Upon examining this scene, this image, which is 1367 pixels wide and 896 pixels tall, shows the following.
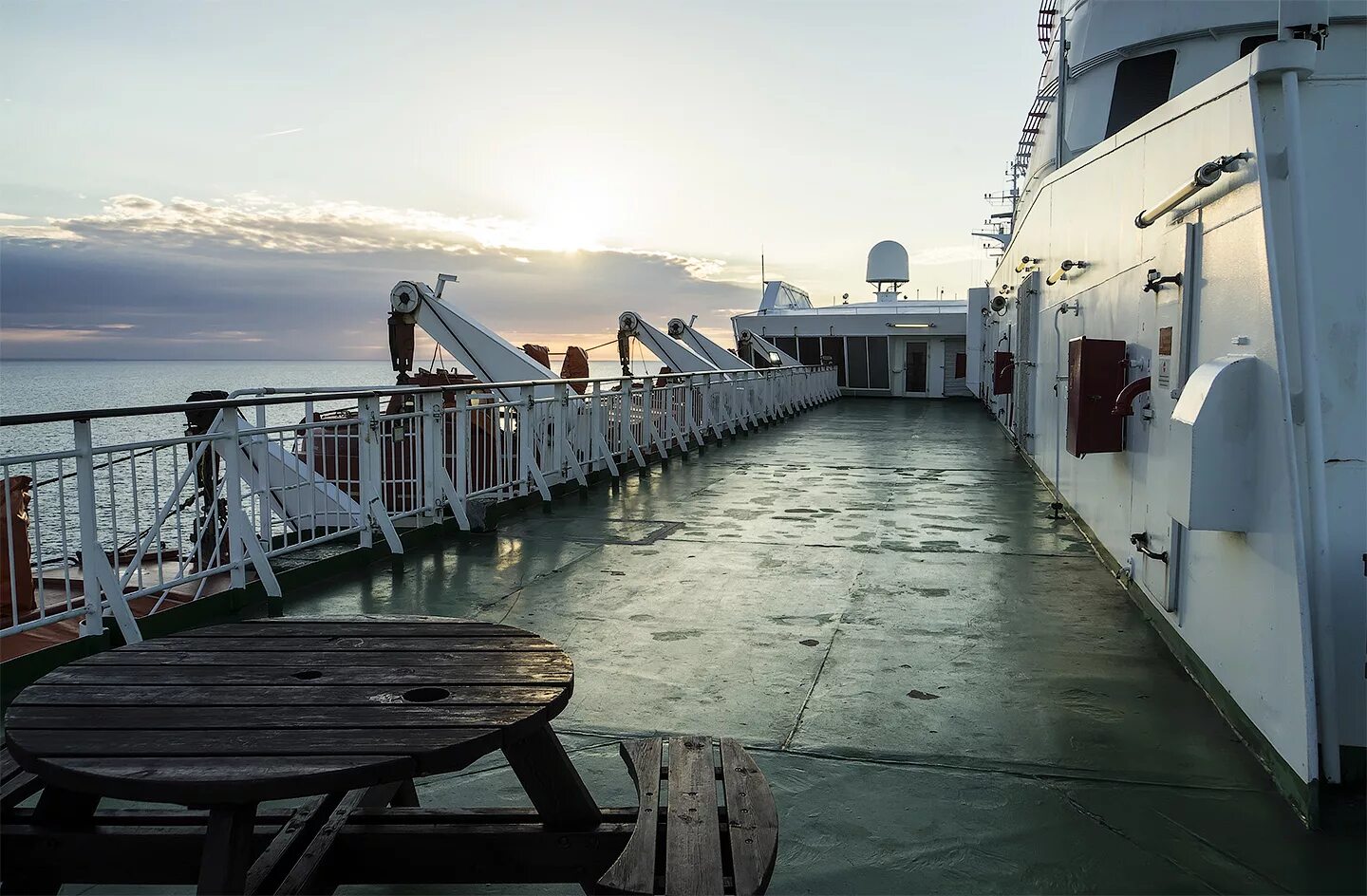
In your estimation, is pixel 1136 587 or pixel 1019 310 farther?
pixel 1019 310

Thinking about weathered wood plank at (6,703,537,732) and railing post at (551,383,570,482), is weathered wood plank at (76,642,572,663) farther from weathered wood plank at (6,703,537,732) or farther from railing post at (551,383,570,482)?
railing post at (551,383,570,482)

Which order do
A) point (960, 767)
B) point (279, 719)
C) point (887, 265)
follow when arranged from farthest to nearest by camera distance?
1. point (887, 265)
2. point (960, 767)
3. point (279, 719)

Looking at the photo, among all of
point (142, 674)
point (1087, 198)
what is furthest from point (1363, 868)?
point (1087, 198)

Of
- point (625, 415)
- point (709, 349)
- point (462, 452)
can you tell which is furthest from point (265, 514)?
point (709, 349)

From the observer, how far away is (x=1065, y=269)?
281 inches

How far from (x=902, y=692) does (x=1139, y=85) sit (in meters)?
7.77

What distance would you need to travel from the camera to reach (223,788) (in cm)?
160

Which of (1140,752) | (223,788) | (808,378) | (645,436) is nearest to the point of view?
(223,788)

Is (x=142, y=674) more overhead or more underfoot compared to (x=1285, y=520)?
more underfoot

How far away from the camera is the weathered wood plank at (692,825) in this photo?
70.7 inches

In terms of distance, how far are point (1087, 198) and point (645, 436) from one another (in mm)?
6559

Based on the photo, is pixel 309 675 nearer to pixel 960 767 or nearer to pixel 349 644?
pixel 349 644

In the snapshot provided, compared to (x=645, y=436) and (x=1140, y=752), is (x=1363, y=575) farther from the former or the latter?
(x=645, y=436)

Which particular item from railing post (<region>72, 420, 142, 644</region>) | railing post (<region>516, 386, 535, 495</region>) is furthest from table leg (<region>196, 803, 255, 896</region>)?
railing post (<region>516, 386, 535, 495</region>)
